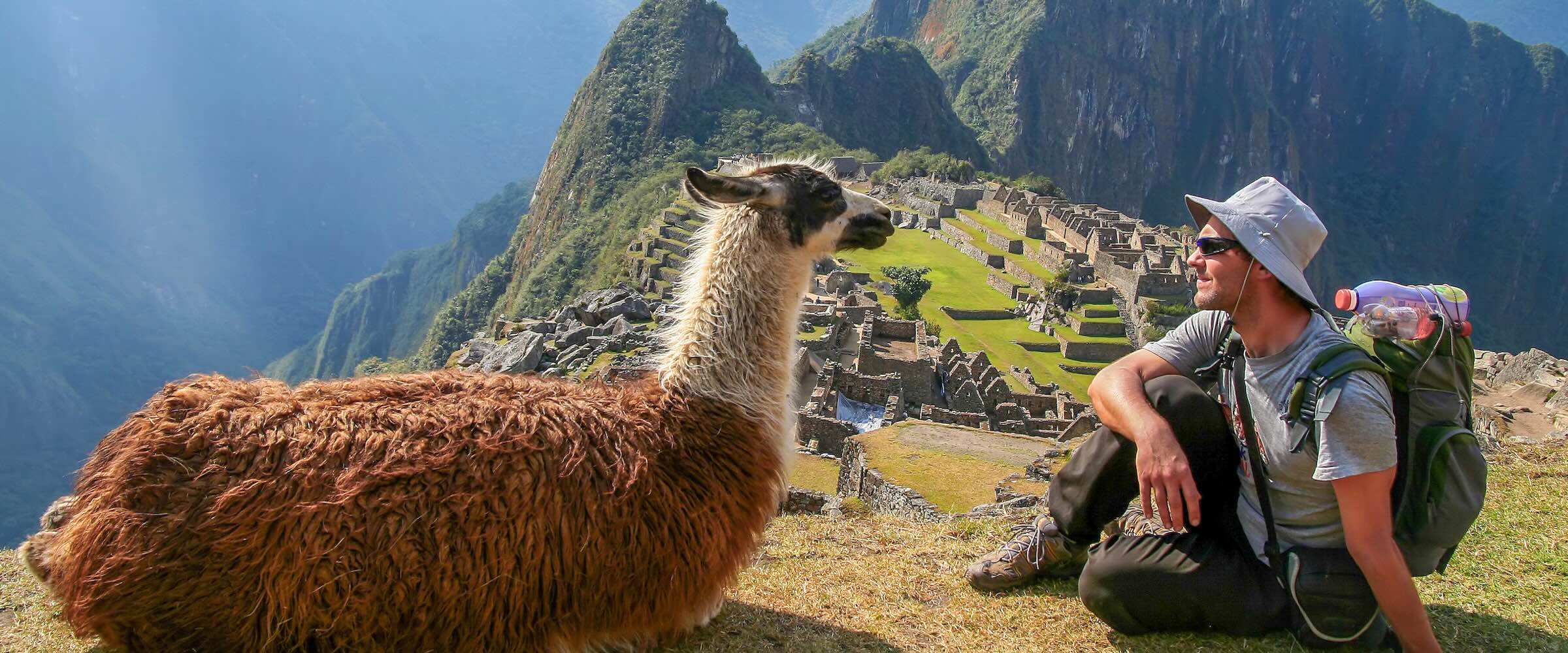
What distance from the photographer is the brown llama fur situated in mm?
2445

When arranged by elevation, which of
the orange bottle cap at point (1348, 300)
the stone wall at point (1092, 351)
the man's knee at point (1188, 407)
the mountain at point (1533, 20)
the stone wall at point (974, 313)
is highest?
the mountain at point (1533, 20)

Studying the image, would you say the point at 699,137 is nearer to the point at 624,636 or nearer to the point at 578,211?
the point at 578,211

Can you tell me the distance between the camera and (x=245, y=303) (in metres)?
86.8

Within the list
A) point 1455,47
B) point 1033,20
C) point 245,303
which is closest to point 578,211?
point 245,303

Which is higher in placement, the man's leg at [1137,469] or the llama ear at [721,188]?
the llama ear at [721,188]

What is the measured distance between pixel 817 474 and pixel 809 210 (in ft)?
31.6

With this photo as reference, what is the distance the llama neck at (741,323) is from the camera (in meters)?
3.15

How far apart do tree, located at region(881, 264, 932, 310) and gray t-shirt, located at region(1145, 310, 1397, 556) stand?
28958 mm

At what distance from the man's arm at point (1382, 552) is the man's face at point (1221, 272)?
0.54 metres

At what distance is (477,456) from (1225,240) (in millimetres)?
2096

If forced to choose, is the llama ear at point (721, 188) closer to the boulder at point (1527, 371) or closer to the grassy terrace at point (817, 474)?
the grassy terrace at point (817, 474)

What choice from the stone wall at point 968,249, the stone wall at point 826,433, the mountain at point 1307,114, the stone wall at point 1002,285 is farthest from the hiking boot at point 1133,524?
the mountain at point 1307,114

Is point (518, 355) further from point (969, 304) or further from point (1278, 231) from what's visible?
point (1278, 231)

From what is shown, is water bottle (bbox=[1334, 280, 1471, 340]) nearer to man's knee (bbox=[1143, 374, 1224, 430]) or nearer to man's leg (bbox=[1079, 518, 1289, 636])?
man's knee (bbox=[1143, 374, 1224, 430])
